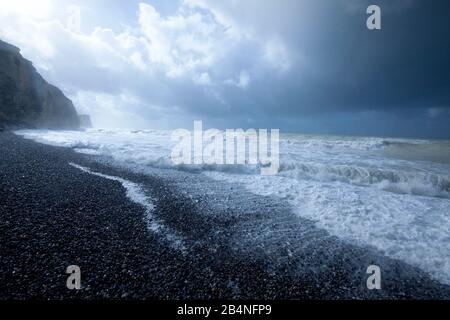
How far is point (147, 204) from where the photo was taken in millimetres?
8047

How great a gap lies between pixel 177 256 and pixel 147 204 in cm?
348

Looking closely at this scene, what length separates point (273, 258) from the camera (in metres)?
5.14

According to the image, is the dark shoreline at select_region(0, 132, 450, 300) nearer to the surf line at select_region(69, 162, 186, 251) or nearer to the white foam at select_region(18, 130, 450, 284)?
the surf line at select_region(69, 162, 186, 251)

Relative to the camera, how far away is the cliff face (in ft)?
145

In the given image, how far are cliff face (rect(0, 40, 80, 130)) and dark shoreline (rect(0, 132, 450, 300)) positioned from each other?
4523cm

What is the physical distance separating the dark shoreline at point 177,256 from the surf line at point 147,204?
0.68 ft

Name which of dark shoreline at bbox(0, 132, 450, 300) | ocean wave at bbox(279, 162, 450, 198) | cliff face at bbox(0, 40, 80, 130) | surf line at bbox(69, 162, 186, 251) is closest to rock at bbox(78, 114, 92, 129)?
cliff face at bbox(0, 40, 80, 130)

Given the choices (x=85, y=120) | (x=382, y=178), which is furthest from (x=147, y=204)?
(x=85, y=120)

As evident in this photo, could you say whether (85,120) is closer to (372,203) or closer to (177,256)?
(177,256)

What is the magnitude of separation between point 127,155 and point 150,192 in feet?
30.2

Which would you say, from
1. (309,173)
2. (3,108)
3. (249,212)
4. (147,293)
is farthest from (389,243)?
(3,108)
